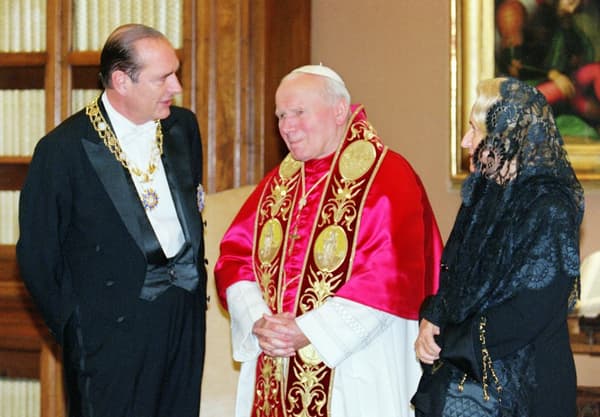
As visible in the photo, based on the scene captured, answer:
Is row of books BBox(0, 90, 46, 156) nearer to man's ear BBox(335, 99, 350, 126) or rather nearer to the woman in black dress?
man's ear BBox(335, 99, 350, 126)

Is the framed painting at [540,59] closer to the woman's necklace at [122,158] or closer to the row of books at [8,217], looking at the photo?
the woman's necklace at [122,158]

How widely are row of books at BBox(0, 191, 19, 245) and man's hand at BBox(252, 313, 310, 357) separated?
227 cm

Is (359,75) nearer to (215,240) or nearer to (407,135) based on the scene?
(407,135)

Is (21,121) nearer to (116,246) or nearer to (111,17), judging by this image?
(111,17)

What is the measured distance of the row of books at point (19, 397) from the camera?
17.3 feet

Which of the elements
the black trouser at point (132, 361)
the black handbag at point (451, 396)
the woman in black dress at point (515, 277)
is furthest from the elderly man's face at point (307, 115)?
the black handbag at point (451, 396)

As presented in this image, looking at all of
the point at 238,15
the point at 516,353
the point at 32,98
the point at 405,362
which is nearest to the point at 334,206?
the point at 405,362

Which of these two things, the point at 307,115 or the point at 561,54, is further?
the point at 561,54

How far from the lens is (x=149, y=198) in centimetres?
359

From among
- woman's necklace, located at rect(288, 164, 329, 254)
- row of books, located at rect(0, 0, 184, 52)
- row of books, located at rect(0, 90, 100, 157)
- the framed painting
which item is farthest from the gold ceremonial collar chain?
the framed painting

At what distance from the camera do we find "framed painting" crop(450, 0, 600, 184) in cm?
478

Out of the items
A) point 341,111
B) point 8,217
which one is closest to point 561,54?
point 341,111

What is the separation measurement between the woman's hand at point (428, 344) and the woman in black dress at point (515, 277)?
0.19 feet

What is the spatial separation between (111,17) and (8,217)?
1.21 m
